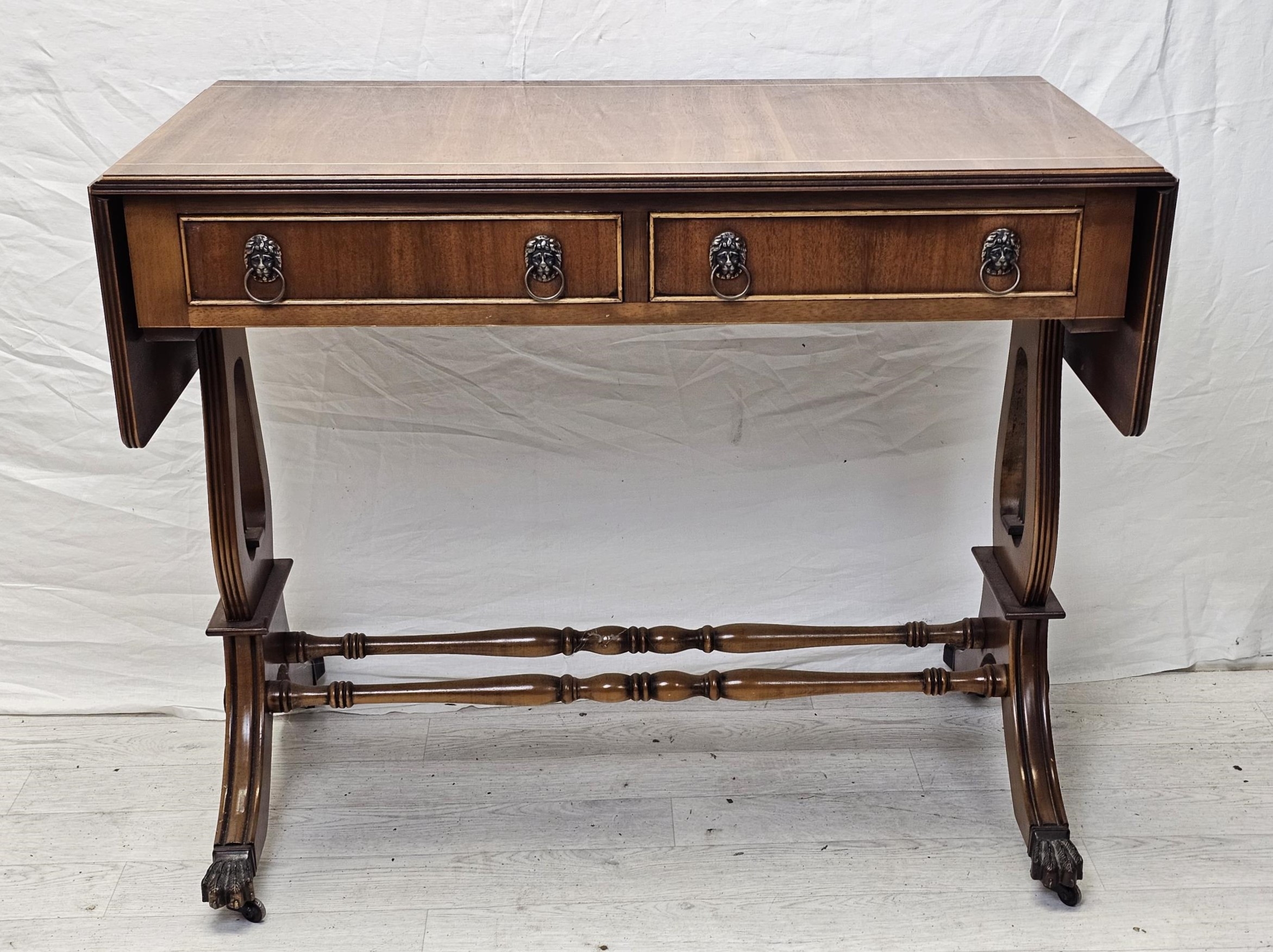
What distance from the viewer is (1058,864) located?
2156mm

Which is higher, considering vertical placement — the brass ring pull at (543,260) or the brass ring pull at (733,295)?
the brass ring pull at (543,260)

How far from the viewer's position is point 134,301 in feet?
5.79

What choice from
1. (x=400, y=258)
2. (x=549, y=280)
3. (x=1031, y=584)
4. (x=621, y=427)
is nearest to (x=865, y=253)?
(x=549, y=280)

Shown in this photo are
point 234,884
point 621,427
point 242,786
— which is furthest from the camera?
point 621,427

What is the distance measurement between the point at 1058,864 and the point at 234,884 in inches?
52.5

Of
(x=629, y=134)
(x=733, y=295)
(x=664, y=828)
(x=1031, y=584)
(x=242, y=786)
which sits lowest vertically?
(x=664, y=828)

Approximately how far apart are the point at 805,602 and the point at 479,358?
864 millimetres

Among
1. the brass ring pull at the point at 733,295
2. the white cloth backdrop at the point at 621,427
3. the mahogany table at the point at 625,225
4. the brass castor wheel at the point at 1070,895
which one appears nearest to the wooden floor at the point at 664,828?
the brass castor wheel at the point at 1070,895

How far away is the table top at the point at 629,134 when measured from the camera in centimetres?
171

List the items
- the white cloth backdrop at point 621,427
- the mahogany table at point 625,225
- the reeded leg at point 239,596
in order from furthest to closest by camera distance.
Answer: the white cloth backdrop at point 621,427 → the reeded leg at point 239,596 → the mahogany table at point 625,225

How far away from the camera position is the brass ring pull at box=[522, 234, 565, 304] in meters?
1.75

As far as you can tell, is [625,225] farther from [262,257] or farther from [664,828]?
[664,828]

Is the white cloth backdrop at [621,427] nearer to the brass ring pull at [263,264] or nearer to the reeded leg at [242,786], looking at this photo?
the reeded leg at [242,786]

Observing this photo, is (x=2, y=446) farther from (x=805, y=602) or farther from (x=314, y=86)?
(x=805, y=602)
